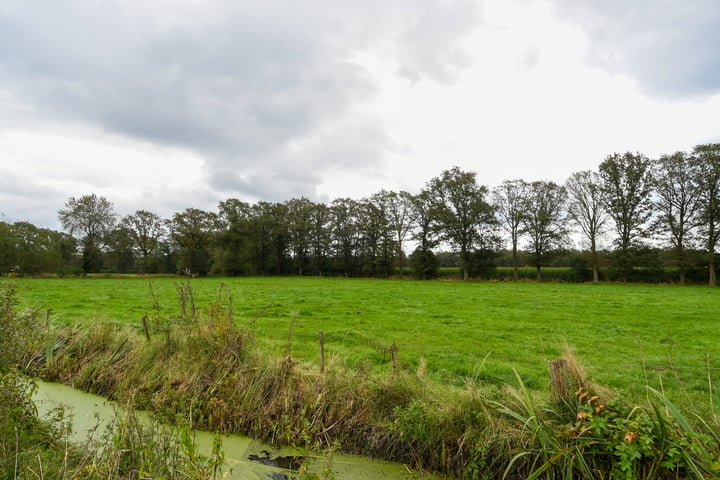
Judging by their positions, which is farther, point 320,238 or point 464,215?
point 320,238

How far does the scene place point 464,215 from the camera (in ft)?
156

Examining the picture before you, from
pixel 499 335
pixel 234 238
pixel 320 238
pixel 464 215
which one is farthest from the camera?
pixel 320 238

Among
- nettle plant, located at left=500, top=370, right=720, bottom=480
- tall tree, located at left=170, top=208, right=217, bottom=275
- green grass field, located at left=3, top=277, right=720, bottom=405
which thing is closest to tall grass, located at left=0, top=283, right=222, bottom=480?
green grass field, located at left=3, top=277, right=720, bottom=405

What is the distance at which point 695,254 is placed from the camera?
35781 millimetres

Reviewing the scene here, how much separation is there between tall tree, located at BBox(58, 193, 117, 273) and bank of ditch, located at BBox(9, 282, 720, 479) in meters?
55.9

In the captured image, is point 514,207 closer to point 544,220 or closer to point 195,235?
point 544,220

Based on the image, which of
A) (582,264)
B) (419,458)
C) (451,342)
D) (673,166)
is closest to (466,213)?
(582,264)

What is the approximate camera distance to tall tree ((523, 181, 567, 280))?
1725 inches

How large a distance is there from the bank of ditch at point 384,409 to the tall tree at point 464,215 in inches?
1668

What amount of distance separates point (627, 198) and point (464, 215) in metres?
18.0

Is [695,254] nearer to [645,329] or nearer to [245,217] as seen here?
[645,329]

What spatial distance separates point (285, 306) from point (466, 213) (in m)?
35.1

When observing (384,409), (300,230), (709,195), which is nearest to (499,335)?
(384,409)

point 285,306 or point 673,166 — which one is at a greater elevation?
point 673,166
